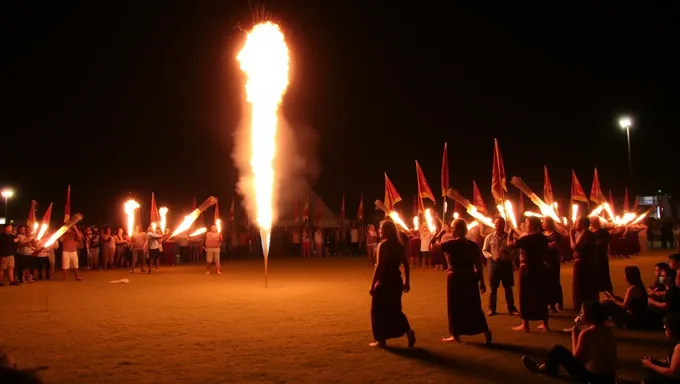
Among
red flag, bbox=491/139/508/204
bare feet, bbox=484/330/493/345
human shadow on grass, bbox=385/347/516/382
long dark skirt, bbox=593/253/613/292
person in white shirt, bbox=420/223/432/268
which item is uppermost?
red flag, bbox=491/139/508/204

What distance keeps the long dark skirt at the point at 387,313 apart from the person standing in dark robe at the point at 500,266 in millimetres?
3698

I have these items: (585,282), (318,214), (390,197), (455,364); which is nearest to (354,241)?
(318,214)

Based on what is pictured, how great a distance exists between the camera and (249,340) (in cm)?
917

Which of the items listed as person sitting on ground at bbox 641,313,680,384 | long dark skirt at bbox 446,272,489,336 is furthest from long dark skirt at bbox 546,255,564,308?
person sitting on ground at bbox 641,313,680,384

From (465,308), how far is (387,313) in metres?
1.24

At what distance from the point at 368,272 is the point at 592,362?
52.5 ft

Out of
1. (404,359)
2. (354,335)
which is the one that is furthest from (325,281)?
→ (404,359)

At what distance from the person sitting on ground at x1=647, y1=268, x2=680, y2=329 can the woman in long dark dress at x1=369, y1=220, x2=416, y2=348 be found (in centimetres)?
413

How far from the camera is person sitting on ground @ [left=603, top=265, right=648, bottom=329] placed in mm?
9352

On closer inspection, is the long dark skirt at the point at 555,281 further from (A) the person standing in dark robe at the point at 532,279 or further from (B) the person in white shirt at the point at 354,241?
(B) the person in white shirt at the point at 354,241

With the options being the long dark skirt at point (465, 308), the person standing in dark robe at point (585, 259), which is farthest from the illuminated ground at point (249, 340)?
the person standing in dark robe at point (585, 259)

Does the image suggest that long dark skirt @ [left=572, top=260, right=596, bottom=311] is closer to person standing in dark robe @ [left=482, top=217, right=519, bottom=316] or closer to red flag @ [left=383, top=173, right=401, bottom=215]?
person standing in dark robe @ [left=482, top=217, right=519, bottom=316]

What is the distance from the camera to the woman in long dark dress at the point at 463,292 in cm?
866

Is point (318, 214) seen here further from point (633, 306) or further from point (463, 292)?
point (463, 292)
